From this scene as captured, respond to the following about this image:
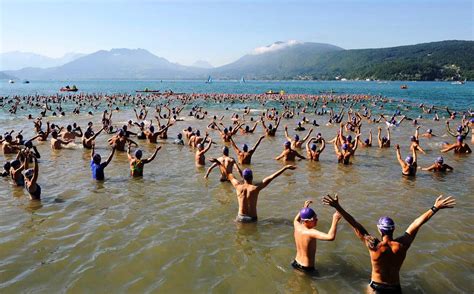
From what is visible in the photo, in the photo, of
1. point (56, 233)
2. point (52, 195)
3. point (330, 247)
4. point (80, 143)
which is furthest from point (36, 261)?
point (80, 143)

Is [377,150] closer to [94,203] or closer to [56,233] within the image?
[94,203]

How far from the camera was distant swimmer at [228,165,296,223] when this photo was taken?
957 centimetres

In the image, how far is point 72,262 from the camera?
8195mm

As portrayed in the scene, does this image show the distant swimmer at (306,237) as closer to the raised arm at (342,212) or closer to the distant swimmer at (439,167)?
the raised arm at (342,212)

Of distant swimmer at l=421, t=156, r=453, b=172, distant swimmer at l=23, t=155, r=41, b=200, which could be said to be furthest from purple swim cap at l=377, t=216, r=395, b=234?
distant swimmer at l=421, t=156, r=453, b=172

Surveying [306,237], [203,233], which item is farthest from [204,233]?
[306,237]

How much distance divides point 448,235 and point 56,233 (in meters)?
9.98

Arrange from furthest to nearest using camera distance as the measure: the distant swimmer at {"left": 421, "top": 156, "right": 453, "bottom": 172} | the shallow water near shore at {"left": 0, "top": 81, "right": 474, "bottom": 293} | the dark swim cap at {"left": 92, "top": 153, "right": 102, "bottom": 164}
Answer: the distant swimmer at {"left": 421, "top": 156, "right": 453, "bottom": 172} < the dark swim cap at {"left": 92, "top": 153, "right": 102, "bottom": 164} < the shallow water near shore at {"left": 0, "top": 81, "right": 474, "bottom": 293}

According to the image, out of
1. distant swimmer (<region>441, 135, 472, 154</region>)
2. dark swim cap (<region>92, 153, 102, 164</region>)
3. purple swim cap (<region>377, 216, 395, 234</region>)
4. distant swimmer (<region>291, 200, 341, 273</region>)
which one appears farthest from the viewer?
distant swimmer (<region>441, 135, 472, 154</region>)

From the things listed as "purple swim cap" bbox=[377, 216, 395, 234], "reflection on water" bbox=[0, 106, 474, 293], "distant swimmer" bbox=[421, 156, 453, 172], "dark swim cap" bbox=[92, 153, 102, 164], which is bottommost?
"reflection on water" bbox=[0, 106, 474, 293]

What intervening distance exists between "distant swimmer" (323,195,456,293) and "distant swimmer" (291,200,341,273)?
2.22 ft

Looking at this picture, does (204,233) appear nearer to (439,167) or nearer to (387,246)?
(387,246)

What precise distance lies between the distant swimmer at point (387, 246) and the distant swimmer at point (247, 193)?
3371 millimetres

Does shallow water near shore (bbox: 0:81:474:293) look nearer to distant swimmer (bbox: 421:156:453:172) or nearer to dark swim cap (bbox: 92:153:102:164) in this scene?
distant swimmer (bbox: 421:156:453:172)
